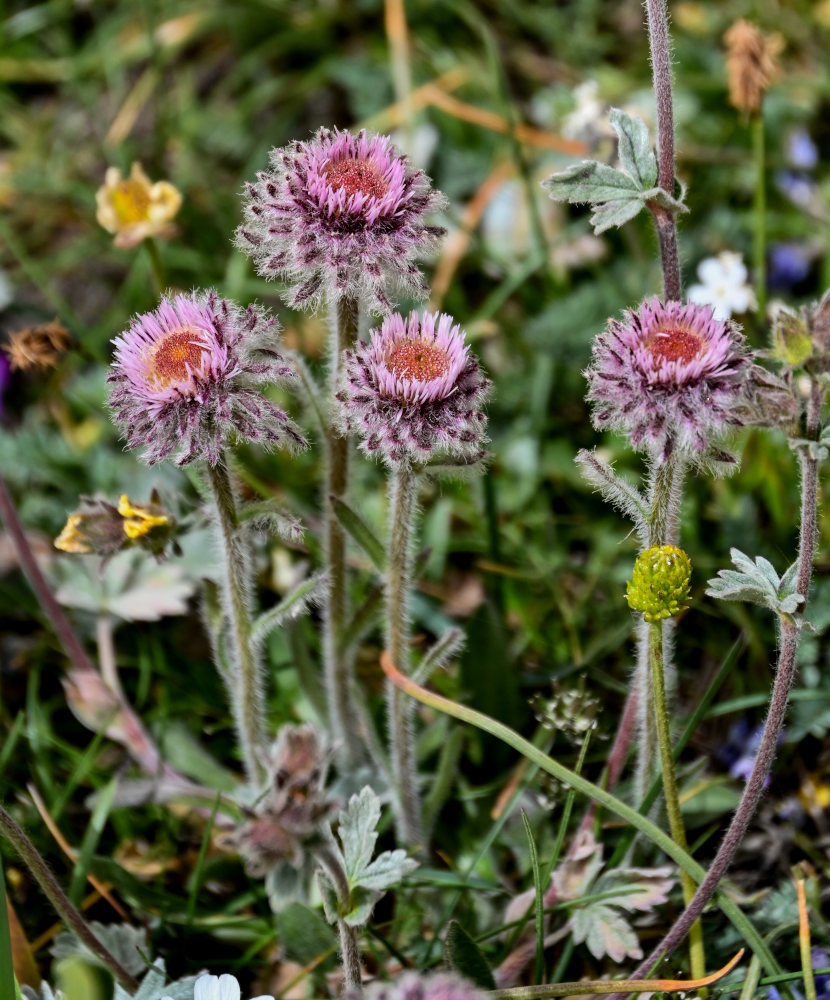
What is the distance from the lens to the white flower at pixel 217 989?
2020mm

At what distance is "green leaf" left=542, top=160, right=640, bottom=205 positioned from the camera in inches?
86.4

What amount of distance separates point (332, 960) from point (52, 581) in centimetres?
157

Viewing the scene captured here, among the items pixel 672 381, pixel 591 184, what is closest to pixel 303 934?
pixel 672 381

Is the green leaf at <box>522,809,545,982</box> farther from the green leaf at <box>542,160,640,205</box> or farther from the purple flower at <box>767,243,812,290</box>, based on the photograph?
the purple flower at <box>767,243,812,290</box>

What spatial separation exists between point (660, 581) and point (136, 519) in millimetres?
1243

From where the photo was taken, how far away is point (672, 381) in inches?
76.3

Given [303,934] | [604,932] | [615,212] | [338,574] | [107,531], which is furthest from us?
[338,574]

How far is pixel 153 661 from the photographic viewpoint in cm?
336

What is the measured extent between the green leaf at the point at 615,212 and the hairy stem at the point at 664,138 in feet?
0.31

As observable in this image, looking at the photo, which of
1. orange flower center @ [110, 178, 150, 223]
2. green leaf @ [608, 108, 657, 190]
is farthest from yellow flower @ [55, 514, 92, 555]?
green leaf @ [608, 108, 657, 190]

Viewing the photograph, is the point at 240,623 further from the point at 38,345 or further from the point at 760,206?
the point at 760,206

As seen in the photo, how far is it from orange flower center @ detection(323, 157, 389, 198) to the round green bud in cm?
90

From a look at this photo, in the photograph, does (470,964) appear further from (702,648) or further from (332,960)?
(702,648)

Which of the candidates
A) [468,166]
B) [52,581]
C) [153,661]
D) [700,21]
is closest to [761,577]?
[153,661]
